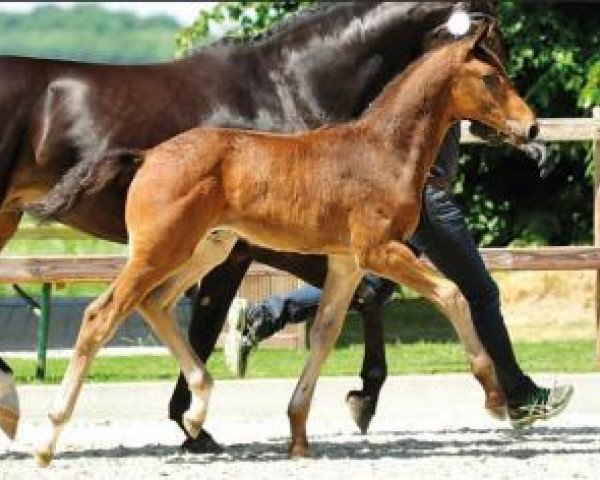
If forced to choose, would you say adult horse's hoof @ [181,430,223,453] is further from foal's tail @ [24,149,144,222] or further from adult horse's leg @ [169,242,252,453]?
foal's tail @ [24,149,144,222]

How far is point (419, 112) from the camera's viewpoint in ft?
24.4

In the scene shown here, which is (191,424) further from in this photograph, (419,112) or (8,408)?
(419,112)

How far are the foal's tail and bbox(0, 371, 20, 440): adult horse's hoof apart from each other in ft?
2.48

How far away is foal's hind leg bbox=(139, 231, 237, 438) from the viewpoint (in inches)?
287

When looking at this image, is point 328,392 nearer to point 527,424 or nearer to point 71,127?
point 527,424

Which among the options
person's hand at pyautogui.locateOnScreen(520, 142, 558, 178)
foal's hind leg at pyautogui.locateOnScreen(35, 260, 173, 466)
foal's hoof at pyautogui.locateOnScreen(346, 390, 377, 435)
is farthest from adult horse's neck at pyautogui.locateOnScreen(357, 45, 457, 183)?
foal's hoof at pyautogui.locateOnScreen(346, 390, 377, 435)

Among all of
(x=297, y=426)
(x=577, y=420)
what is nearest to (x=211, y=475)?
(x=297, y=426)

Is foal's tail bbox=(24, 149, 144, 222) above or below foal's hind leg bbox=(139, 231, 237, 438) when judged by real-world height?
above

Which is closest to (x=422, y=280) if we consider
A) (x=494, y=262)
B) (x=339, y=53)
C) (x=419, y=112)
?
(x=419, y=112)

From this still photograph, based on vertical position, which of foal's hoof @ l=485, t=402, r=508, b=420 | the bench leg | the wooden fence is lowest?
the bench leg

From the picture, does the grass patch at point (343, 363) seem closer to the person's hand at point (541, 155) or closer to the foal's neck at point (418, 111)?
the person's hand at point (541, 155)

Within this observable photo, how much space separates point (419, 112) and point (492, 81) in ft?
1.06

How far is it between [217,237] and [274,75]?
919 mm

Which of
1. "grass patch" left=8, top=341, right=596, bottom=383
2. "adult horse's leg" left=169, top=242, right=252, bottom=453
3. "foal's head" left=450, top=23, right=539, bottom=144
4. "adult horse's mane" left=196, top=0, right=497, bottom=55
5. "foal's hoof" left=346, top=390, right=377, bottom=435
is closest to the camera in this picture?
"foal's head" left=450, top=23, right=539, bottom=144
